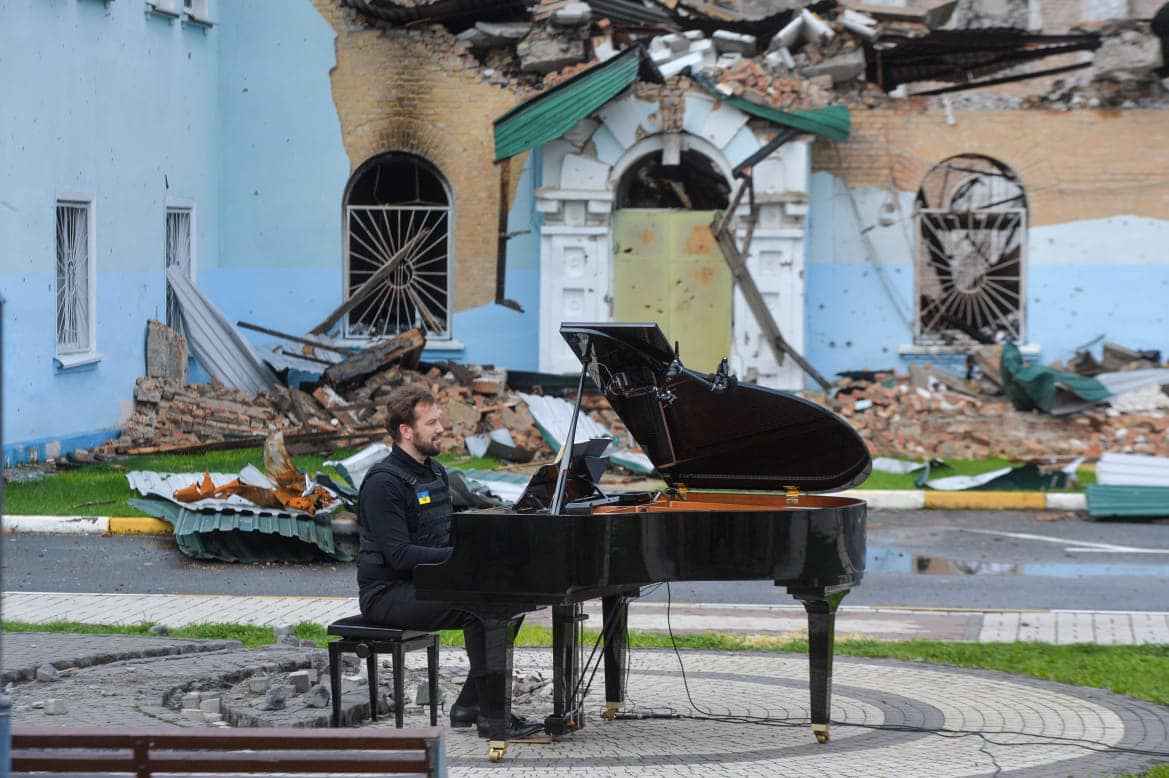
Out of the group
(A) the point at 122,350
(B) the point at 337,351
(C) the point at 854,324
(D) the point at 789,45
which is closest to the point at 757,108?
(D) the point at 789,45

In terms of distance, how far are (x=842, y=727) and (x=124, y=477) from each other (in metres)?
10.2

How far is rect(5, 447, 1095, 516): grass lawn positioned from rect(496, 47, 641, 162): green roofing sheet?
13.3ft

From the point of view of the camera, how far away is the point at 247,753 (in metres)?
4.62

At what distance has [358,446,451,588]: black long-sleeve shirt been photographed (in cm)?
713

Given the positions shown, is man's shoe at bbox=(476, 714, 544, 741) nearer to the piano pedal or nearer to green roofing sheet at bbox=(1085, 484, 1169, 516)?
the piano pedal

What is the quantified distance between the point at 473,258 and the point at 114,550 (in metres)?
8.84

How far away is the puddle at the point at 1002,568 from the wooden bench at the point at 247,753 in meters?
8.60

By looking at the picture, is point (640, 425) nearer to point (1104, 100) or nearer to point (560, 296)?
point (560, 296)

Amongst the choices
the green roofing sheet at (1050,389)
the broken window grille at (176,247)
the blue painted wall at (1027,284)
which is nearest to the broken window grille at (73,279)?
the broken window grille at (176,247)

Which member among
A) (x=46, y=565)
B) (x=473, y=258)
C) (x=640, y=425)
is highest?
(x=473, y=258)

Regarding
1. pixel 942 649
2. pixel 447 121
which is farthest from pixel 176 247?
pixel 942 649

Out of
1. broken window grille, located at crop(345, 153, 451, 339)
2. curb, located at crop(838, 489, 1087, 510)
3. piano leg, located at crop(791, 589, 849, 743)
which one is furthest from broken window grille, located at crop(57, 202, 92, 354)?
piano leg, located at crop(791, 589, 849, 743)

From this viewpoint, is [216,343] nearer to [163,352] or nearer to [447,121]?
[163,352]

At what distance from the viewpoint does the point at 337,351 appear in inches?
818
